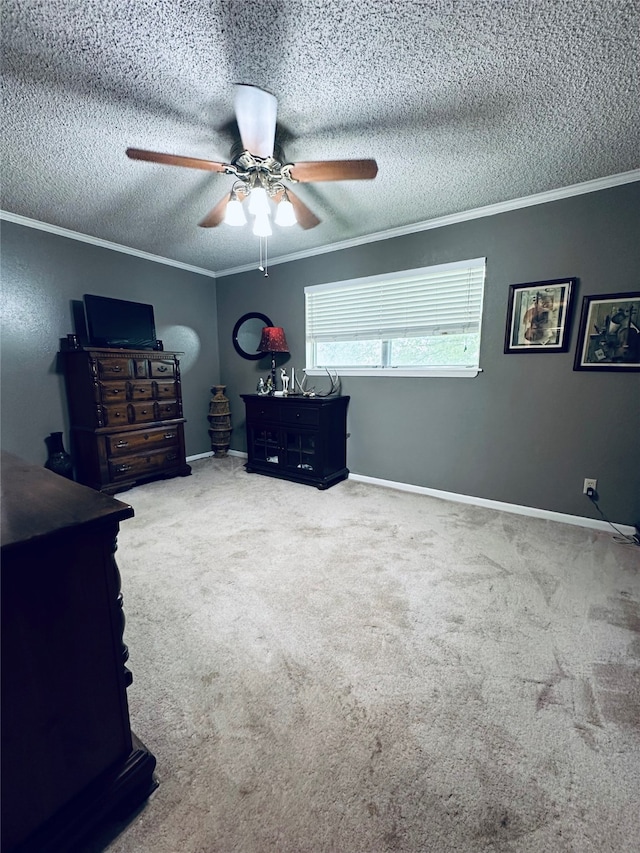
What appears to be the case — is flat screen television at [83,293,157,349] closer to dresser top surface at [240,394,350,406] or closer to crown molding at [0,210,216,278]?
crown molding at [0,210,216,278]

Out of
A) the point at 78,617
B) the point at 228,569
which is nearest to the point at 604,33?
the point at 78,617

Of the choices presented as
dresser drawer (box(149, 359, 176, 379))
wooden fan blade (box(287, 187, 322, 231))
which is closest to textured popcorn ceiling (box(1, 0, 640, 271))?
wooden fan blade (box(287, 187, 322, 231))

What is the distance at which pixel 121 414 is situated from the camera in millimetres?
3455

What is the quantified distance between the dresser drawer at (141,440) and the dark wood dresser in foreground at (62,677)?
105 inches

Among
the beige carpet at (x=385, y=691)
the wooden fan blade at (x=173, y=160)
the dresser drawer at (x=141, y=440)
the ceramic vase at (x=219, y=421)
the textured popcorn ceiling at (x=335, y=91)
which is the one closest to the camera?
the beige carpet at (x=385, y=691)

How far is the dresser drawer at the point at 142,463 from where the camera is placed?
3.43 meters

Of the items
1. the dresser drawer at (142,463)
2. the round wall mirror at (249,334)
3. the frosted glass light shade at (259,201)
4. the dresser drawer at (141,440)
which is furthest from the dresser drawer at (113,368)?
the frosted glass light shade at (259,201)

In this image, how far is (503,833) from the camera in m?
0.92

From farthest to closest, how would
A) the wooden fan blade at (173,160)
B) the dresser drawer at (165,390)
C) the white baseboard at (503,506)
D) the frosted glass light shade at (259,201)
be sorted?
1. the dresser drawer at (165,390)
2. the white baseboard at (503,506)
3. the frosted glass light shade at (259,201)
4. the wooden fan blade at (173,160)

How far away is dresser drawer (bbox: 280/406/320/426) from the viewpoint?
3.53 metres

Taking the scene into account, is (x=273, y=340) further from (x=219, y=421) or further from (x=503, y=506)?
(x=503, y=506)

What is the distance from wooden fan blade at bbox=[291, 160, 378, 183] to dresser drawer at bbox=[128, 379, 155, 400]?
8.51ft

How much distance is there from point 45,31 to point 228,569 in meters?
2.61

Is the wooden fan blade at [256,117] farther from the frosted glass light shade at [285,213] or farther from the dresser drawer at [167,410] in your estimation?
the dresser drawer at [167,410]
